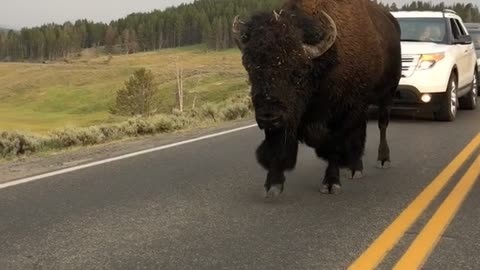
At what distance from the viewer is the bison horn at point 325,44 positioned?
17.8 ft

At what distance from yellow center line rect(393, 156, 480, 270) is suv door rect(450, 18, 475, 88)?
6.15m

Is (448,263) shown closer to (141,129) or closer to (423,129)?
(423,129)

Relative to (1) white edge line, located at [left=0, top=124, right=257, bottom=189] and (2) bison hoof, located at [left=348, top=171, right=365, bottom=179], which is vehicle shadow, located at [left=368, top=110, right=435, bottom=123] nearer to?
(1) white edge line, located at [left=0, top=124, right=257, bottom=189]

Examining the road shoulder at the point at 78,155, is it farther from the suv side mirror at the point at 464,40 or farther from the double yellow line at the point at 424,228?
the suv side mirror at the point at 464,40

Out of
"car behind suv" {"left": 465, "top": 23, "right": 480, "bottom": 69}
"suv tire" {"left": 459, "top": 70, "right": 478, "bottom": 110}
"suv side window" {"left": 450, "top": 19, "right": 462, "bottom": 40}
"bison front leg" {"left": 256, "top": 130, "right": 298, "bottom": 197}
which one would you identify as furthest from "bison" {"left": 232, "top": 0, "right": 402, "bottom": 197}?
"car behind suv" {"left": 465, "top": 23, "right": 480, "bottom": 69}

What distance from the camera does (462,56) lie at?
12.9 m

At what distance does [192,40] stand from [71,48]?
39.4m

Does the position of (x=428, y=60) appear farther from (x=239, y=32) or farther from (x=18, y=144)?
(x=18, y=144)

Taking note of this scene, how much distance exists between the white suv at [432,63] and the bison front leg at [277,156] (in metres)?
6.45

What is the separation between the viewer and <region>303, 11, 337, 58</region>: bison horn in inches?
214

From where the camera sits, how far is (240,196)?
6.27m

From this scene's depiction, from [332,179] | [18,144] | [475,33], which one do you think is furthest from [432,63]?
[475,33]

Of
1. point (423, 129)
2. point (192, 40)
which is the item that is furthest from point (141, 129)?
point (192, 40)

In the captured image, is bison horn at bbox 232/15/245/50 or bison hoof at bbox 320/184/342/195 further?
bison hoof at bbox 320/184/342/195
